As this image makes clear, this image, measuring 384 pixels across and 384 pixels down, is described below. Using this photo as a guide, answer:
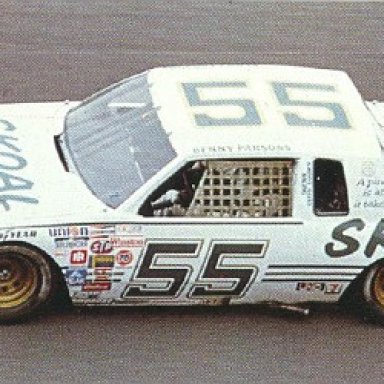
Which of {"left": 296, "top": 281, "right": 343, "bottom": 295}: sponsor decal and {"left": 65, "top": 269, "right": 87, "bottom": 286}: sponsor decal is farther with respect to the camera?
{"left": 296, "top": 281, "right": 343, "bottom": 295}: sponsor decal

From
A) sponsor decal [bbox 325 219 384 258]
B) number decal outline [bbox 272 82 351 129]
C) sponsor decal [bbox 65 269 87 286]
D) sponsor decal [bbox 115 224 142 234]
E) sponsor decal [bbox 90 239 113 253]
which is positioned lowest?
sponsor decal [bbox 65 269 87 286]

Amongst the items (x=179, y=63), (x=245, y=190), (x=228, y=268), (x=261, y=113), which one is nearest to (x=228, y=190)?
(x=245, y=190)

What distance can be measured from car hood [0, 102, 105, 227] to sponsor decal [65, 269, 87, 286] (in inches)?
13.7

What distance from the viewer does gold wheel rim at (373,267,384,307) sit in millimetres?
8430

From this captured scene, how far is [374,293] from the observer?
848 centimetres

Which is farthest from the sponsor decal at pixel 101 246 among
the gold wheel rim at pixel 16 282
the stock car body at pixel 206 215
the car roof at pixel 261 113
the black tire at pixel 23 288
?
the car roof at pixel 261 113

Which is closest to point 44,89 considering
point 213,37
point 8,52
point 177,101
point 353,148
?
point 8,52

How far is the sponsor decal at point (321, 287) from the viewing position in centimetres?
832

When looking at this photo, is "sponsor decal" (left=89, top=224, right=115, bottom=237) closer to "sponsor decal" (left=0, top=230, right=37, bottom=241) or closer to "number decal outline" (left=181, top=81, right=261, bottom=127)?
"sponsor decal" (left=0, top=230, right=37, bottom=241)

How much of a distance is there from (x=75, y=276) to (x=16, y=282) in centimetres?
43

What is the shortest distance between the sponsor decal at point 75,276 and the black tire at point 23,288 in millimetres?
110

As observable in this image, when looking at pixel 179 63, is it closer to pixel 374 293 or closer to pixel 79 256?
pixel 374 293

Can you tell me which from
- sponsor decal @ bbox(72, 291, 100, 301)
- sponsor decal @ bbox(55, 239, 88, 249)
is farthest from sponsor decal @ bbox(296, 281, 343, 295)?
sponsor decal @ bbox(55, 239, 88, 249)

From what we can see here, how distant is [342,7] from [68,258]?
8.35 m
